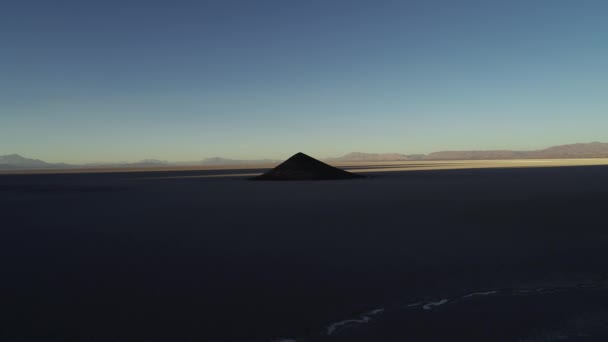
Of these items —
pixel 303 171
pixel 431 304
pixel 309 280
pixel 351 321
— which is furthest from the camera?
pixel 303 171

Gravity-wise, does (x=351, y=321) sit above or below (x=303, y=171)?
below

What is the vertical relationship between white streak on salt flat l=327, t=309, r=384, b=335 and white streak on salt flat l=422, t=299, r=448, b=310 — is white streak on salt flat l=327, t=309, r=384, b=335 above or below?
above

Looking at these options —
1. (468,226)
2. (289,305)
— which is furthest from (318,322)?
(468,226)

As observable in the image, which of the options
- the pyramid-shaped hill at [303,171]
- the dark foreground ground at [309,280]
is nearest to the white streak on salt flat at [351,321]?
the dark foreground ground at [309,280]

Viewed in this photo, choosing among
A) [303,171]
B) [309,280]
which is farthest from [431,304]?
[303,171]

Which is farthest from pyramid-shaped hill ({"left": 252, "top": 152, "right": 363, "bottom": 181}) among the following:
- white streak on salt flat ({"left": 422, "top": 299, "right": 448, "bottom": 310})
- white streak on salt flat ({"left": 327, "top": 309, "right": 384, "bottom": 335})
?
white streak on salt flat ({"left": 327, "top": 309, "right": 384, "bottom": 335})

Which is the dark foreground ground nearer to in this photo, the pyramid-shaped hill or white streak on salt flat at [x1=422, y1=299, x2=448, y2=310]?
white streak on salt flat at [x1=422, y1=299, x2=448, y2=310]

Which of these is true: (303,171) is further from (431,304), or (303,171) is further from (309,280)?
(431,304)
